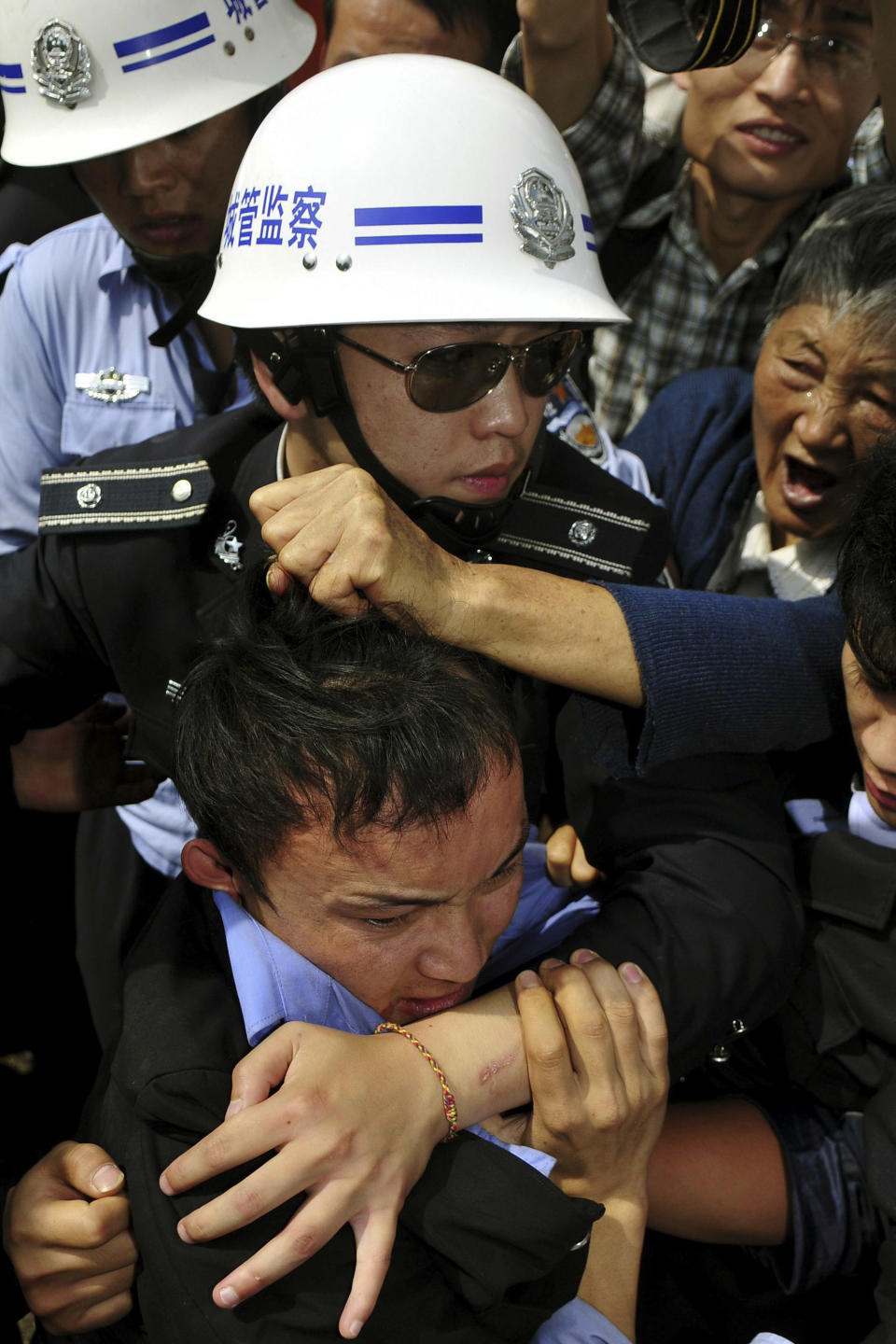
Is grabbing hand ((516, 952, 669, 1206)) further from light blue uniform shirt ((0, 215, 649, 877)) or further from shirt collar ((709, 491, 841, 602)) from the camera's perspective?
light blue uniform shirt ((0, 215, 649, 877))

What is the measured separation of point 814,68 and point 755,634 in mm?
1987

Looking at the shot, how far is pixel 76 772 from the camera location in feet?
10.3

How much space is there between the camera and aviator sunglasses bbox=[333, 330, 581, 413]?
237 centimetres

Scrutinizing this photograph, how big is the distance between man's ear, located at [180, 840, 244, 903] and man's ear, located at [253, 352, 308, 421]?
104 centimetres

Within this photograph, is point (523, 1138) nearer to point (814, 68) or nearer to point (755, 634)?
point (755, 634)

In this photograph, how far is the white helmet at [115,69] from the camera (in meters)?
3.27

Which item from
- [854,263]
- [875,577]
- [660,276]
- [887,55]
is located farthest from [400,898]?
[660,276]

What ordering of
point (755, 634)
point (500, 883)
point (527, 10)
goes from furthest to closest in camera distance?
point (527, 10), point (755, 634), point (500, 883)

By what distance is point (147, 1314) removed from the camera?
176 cm

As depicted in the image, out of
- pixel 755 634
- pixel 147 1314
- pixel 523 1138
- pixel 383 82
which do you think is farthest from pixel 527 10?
pixel 147 1314

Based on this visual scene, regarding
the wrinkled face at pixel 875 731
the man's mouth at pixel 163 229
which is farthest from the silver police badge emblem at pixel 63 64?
the wrinkled face at pixel 875 731

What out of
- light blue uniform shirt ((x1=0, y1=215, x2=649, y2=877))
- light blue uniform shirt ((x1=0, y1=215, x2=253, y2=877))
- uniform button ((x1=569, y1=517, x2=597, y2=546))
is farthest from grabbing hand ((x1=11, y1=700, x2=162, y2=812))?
uniform button ((x1=569, y1=517, x2=597, y2=546))

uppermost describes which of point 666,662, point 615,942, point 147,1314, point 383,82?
point 383,82

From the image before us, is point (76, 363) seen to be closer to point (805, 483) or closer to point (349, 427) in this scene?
point (349, 427)
